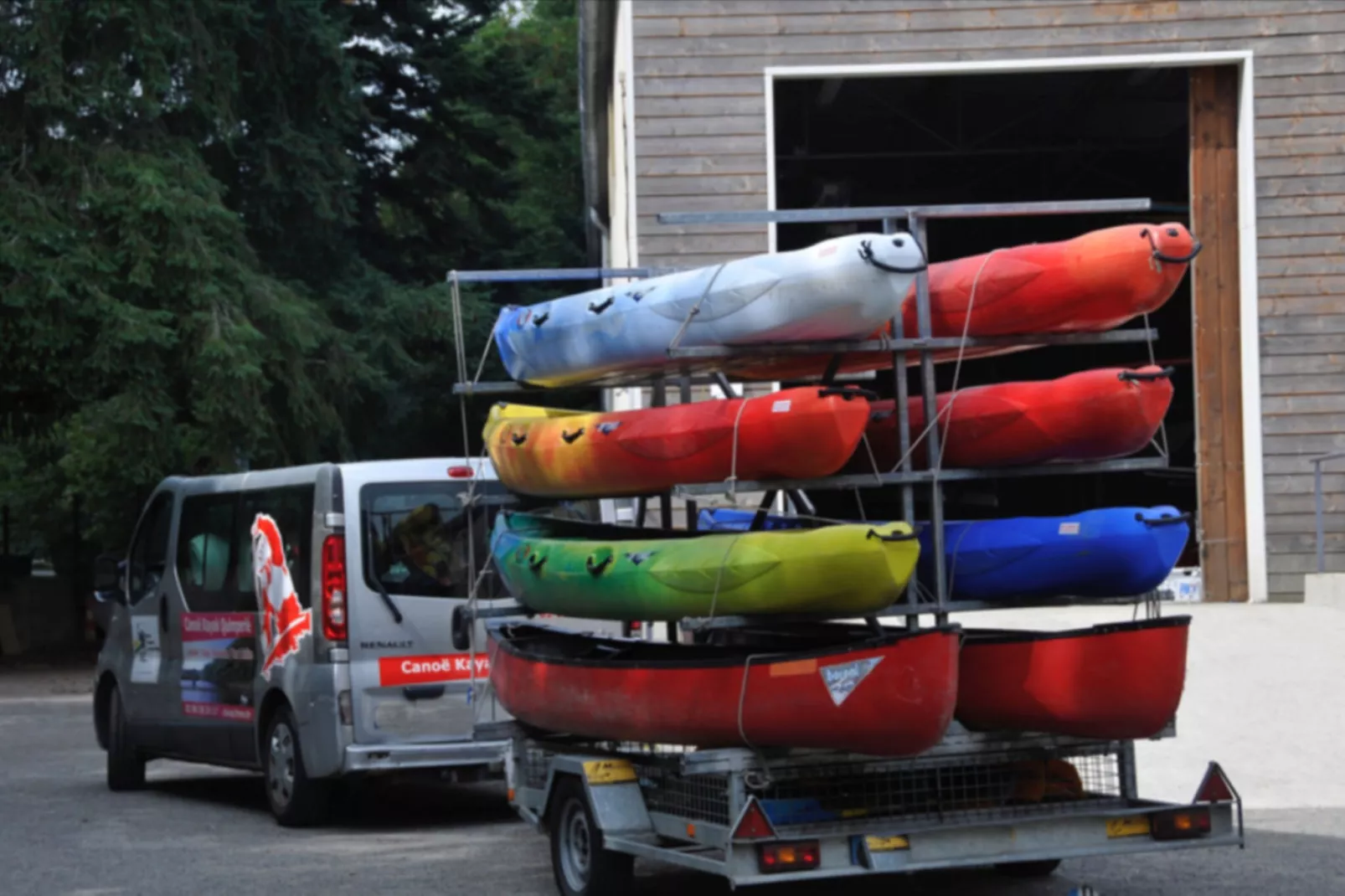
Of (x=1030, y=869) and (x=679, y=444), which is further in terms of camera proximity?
(x=1030, y=869)

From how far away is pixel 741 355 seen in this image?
8.29 meters

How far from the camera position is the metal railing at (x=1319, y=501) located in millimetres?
16047

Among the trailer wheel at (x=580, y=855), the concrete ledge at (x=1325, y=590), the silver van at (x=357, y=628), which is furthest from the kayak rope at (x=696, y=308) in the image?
the concrete ledge at (x=1325, y=590)

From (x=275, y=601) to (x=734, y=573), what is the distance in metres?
5.00

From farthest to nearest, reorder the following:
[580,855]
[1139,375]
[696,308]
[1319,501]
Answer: [1319,501]
[580,855]
[696,308]
[1139,375]

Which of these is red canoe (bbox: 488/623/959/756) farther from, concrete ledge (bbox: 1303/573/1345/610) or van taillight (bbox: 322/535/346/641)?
concrete ledge (bbox: 1303/573/1345/610)

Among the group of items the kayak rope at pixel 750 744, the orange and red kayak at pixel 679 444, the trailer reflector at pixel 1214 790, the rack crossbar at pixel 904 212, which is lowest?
the trailer reflector at pixel 1214 790

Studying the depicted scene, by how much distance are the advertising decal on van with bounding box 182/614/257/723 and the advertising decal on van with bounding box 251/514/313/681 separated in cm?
24

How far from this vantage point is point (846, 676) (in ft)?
24.3

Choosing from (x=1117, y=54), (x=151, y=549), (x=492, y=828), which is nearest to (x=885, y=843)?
(x=492, y=828)

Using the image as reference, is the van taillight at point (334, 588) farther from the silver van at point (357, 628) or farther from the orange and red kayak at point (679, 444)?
the orange and red kayak at point (679, 444)

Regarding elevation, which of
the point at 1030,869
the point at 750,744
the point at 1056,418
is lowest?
the point at 1030,869

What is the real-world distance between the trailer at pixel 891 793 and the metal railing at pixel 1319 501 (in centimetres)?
810

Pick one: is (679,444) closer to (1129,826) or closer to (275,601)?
(1129,826)
